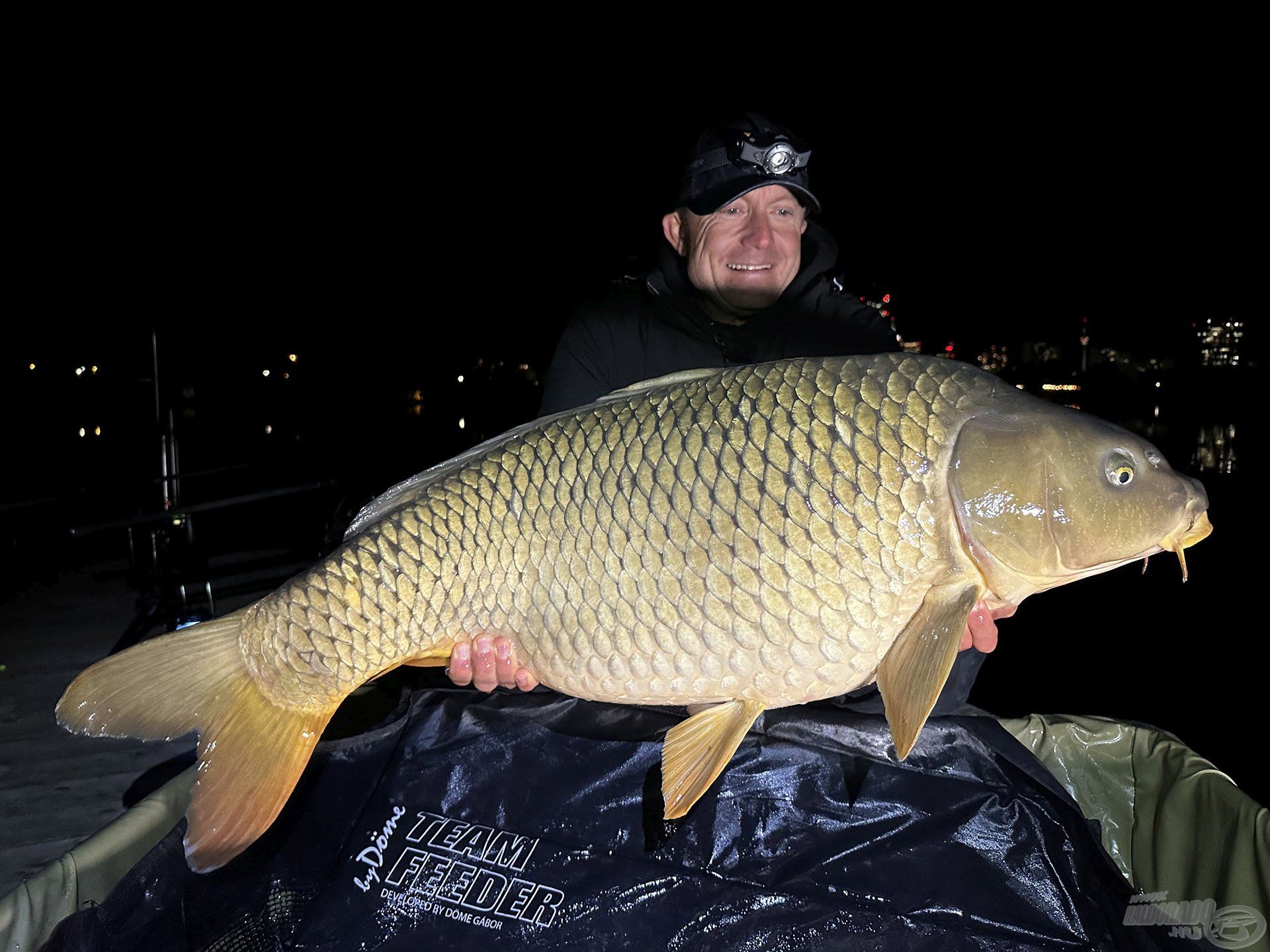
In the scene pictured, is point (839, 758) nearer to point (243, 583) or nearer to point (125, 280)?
point (243, 583)

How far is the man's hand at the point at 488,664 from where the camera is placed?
1225 millimetres

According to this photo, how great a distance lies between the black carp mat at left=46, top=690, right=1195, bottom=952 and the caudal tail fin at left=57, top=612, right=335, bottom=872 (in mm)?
123

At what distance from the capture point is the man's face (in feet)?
6.08

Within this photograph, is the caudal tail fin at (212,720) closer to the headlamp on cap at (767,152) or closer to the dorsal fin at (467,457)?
the dorsal fin at (467,457)

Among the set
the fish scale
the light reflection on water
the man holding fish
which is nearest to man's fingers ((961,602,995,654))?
the fish scale

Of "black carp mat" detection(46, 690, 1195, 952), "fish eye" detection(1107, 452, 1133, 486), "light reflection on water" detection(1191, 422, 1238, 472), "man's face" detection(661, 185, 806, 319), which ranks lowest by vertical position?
"light reflection on water" detection(1191, 422, 1238, 472)

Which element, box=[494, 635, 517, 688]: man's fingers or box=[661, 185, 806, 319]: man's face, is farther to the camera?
box=[661, 185, 806, 319]: man's face

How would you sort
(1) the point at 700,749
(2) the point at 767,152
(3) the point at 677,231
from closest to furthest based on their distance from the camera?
(1) the point at 700,749 < (2) the point at 767,152 < (3) the point at 677,231

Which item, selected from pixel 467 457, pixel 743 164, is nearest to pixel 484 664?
pixel 467 457

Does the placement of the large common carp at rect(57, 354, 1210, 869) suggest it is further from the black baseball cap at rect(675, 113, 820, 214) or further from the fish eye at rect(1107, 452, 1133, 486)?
the black baseball cap at rect(675, 113, 820, 214)


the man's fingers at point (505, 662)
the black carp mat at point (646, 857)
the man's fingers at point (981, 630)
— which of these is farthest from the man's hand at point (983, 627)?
the man's fingers at point (505, 662)

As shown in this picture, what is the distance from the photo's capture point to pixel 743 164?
1.79m

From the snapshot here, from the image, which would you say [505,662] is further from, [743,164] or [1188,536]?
[743,164]

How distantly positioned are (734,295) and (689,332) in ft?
0.47
